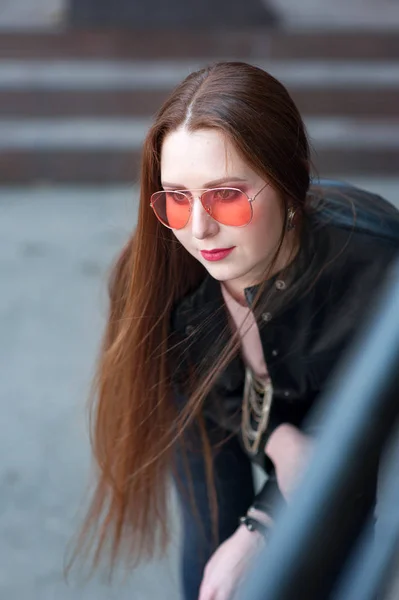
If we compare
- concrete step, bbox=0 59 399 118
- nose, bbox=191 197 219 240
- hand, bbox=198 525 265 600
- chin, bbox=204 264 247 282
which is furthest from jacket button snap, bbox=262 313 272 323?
concrete step, bbox=0 59 399 118

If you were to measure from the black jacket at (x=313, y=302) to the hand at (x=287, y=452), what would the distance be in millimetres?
62

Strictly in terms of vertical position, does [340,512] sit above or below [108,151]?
above

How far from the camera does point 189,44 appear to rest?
577 cm

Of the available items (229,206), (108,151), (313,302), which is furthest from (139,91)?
(229,206)

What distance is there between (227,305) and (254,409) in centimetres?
26

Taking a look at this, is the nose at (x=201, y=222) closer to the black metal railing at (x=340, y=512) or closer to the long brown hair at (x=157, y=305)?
the long brown hair at (x=157, y=305)

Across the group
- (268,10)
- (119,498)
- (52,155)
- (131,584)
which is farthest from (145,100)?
(119,498)

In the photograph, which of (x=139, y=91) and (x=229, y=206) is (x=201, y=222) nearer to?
(x=229, y=206)

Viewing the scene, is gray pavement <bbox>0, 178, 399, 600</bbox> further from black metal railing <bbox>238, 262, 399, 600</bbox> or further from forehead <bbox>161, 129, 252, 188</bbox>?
black metal railing <bbox>238, 262, 399, 600</bbox>

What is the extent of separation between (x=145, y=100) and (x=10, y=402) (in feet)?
9.04

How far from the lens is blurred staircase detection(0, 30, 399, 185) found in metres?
5.34

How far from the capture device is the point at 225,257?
1431 mm

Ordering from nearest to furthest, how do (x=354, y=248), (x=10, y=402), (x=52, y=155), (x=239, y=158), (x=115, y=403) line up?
(x=239, y=158) < (x=354, y=248) < (x=115, y=403) < (x=10, y=402) < (x=52, y=155)

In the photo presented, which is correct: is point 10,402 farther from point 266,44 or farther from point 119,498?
point 266,44
